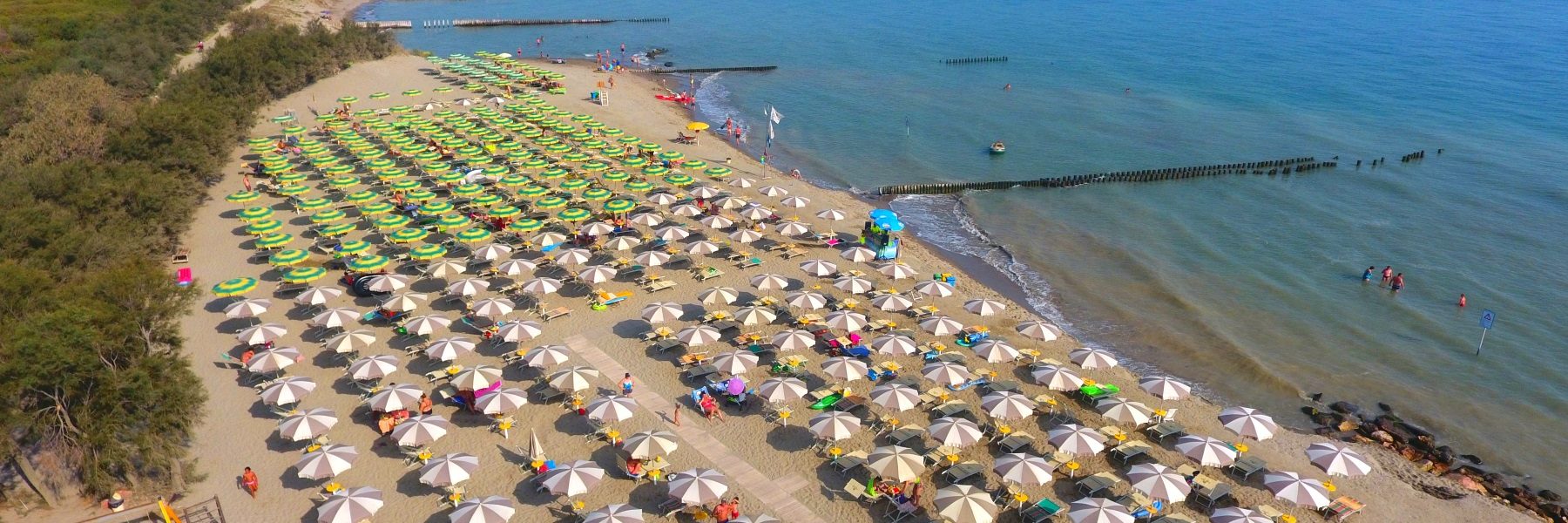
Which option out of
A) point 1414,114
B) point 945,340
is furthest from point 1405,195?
point 945,340

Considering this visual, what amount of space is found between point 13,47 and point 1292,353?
81.9m

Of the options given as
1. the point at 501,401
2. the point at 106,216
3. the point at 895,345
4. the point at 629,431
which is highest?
the point at 106,216

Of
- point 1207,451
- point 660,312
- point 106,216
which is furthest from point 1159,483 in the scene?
point 106,216

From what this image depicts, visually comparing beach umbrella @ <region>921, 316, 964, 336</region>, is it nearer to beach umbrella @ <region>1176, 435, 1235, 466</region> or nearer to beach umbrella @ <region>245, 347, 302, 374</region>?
beach umbrella @ <region>1176, 435, 1235, 466</region>

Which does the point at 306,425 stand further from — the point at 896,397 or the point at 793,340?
the point at 896,397

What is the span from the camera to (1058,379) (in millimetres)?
24109

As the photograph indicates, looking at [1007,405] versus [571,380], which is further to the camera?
[571,380]

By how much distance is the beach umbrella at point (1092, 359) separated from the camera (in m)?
25.7

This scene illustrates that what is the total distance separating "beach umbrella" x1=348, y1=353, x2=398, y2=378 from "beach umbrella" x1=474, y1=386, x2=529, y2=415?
316 centimetres

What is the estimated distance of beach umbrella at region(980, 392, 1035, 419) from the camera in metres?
22.0

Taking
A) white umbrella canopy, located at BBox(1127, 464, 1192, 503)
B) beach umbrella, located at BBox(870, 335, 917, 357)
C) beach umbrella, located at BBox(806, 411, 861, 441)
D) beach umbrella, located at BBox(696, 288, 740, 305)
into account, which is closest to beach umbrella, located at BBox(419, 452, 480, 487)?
beach umbrella, located at BBox(806, 411, 861, 441)

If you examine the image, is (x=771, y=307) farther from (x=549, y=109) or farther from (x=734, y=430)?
(x=549, y=109)

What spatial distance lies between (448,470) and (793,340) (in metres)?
10.4

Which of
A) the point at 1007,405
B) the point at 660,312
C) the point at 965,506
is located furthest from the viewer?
the point at 660,312
